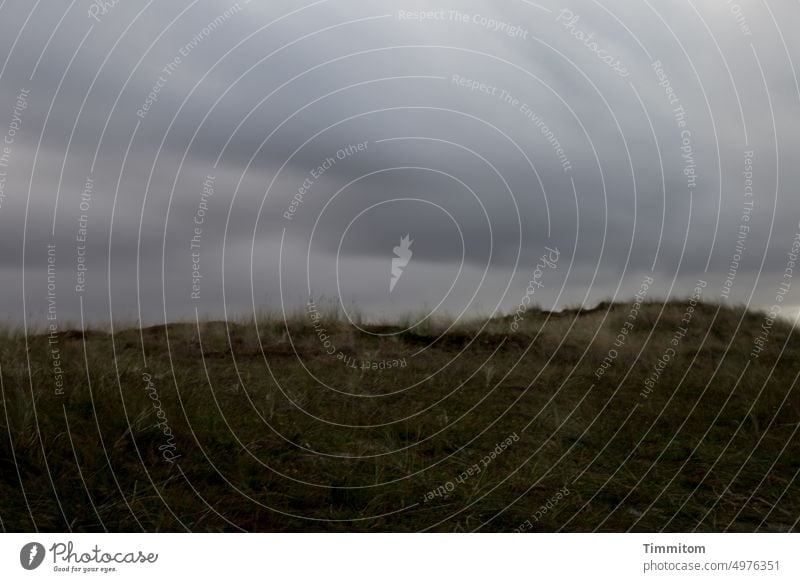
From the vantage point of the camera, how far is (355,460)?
607 cm

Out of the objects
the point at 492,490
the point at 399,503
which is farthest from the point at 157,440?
the point at 492,490

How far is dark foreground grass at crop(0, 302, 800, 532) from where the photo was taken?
214 inches

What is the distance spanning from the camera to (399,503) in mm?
5617

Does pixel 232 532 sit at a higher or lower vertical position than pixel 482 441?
lower

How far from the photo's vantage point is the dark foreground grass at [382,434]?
5.44 meters

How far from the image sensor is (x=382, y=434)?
662cm

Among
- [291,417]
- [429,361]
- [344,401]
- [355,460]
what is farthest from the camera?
[429,361]

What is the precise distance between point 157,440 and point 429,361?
3744 mm

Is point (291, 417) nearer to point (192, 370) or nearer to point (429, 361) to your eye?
point (192, 370)

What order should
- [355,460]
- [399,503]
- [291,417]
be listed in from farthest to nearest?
[291,417], [355,460], [399,503]
